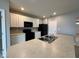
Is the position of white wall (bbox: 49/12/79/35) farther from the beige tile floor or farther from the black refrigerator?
the beige tile floor

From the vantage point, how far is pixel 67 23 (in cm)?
699

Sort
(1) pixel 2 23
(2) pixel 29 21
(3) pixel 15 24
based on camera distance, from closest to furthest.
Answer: (1) pixel 2 23, (3) pixel 15 24, (2) pixel 29 21

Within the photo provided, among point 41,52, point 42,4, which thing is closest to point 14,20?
point 42,4

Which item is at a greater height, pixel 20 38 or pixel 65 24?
pixel 65 24

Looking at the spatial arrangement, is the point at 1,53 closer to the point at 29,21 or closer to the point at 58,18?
the point at 29,21

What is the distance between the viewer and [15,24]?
4.67m

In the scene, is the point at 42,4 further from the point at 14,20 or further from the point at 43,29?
the point at 43,29

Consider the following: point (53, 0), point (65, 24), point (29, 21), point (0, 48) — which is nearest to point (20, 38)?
point (0, 48)

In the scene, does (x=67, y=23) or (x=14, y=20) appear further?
(x=67, y=23)

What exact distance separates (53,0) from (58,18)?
406 centimetres

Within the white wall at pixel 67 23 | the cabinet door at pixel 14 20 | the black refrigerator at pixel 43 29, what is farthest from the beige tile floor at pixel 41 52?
the black refrigerator at pixel 43 29

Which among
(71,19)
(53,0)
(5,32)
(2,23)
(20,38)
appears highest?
(53,0)

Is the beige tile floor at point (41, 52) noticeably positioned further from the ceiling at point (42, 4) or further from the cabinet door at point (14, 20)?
the cabinet door at point (14, 20)

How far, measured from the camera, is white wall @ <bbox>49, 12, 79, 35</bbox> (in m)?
6.55
